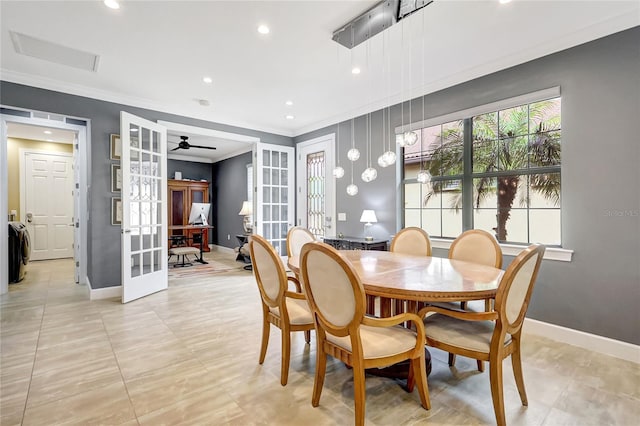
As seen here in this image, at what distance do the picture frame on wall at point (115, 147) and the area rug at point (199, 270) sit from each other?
7.03ft

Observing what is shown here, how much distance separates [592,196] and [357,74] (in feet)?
8.38

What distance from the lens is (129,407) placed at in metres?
1.79

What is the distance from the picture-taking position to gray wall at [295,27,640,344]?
2.41m

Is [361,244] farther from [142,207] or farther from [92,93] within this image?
[92,93]

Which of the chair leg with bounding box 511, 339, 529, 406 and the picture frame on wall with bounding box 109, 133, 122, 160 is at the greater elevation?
the picture frame on wall with bounding box 109, 133, 122, 160

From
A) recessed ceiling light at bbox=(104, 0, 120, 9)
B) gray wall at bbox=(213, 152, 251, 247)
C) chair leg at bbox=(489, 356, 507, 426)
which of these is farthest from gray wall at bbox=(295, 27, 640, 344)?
gray wall at bbox=(213, 152, 251, 247)

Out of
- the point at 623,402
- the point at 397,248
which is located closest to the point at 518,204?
the point at 397,248

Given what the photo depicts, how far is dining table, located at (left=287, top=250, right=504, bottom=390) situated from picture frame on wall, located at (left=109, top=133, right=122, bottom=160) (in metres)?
3.16

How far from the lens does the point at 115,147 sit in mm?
4098

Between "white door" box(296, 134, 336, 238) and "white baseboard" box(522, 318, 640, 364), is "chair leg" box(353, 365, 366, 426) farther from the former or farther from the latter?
"white door" box(296, 134, 336, 238)

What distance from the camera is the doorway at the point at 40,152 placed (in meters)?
4.11

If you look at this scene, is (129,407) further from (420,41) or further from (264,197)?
(264,197)

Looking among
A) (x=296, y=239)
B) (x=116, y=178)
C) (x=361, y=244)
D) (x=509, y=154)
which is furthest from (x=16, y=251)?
(x=509, y=154)

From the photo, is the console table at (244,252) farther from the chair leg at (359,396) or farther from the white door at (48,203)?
the chair leg at (359,396)
